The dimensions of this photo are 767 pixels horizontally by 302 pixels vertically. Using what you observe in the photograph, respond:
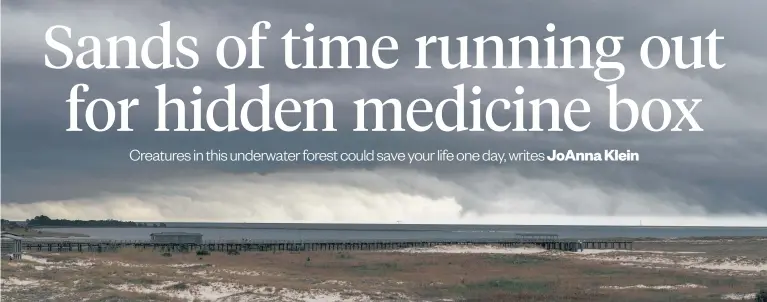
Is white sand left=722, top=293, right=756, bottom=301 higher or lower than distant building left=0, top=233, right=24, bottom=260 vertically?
lower

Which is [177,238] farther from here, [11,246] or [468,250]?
[11,246]

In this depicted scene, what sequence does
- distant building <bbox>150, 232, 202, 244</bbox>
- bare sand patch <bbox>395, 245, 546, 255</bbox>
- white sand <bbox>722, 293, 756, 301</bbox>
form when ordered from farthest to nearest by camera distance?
1. distant building <bbox>150, 232, 202, 244</bbox>
2. bare sand patch <bbox>395, 245, 546, 255</bbox>
3. white sand <bbox>722, 293, 756, 301</bbox>

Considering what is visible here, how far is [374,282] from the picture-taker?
180 ft

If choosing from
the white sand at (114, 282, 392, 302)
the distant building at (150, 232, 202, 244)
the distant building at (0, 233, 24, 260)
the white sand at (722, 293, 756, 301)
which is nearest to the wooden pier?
the distant building at (150, 232, 202, 244)

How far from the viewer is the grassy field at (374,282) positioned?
45594 mm

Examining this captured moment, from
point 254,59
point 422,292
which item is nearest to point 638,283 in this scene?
point 422,292

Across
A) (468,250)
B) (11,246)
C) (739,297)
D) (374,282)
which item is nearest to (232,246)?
(468,250)

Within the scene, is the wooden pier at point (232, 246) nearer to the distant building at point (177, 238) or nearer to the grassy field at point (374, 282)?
the distant building at point (177, 238)

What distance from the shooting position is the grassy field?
45.6 m

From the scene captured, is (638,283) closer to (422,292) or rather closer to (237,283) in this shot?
(422,292)

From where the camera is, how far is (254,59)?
41.8 metres

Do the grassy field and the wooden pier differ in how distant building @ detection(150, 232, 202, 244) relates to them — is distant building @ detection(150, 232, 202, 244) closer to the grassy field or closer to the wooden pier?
the wooden pier

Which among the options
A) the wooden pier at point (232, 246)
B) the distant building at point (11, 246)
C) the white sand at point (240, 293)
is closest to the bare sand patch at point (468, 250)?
the wooden pier at point (232, 246)

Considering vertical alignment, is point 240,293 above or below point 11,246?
below
